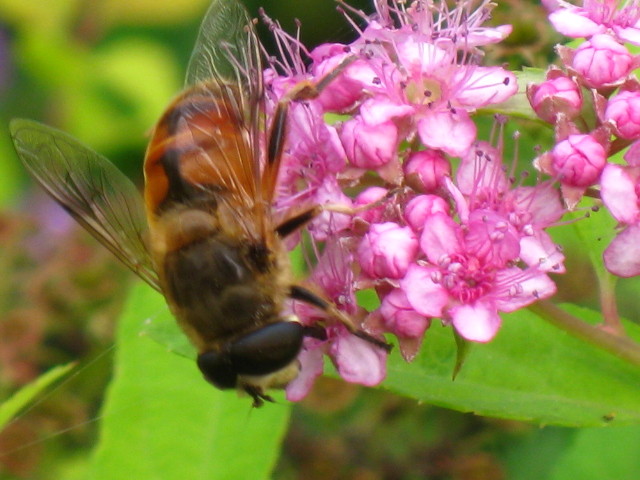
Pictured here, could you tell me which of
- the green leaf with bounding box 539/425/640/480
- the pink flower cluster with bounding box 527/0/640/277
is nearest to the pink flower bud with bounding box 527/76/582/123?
the pink flower cluster with bounding box 527/0/640/277

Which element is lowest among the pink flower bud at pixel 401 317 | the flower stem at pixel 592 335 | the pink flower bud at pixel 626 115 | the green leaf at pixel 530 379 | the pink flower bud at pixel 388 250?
the green leaf at pixel 530 379

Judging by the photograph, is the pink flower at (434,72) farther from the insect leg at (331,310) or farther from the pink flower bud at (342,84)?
the insect leg at (331,310)

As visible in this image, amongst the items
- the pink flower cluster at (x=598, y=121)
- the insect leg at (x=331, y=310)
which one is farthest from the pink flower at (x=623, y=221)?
the insect leg at (x=331, y=310)

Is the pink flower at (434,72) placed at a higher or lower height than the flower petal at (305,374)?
higher

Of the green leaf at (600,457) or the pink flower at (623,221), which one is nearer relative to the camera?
the pink flower at (623,221)

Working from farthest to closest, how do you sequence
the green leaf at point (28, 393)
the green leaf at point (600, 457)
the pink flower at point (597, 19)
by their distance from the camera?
1. the green leaf at point (600, 457)
2. the green leaf at point (28, 393)
3. the pink flower at point (597, 19)

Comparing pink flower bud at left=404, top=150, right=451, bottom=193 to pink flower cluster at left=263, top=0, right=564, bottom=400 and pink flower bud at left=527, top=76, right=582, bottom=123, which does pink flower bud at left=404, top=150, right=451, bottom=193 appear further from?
pink flower bud at left=527, top=76, right=582, bottom=123
